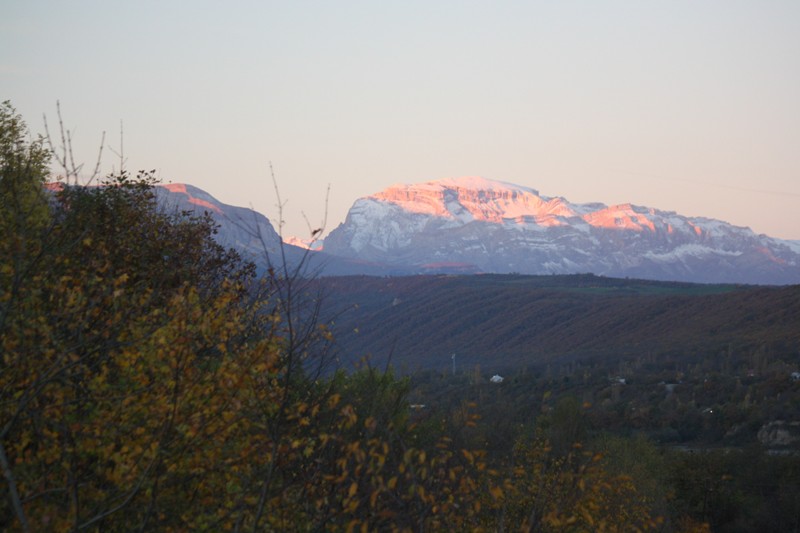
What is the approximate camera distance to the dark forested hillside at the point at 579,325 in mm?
118062

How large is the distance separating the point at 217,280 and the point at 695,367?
3331 inches

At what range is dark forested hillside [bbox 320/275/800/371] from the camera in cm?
11806

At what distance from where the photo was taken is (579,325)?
152875 millimetres

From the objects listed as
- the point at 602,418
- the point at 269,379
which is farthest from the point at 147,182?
the point at 602,418

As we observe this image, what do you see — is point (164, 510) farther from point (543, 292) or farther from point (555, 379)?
point (543, 292)

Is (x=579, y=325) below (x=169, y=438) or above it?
below

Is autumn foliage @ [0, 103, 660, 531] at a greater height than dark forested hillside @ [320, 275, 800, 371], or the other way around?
autumn foliage @ [0, 103, 660, 531]

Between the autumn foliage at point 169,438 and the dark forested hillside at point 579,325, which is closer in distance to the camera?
the autumn foliage at point 169,438

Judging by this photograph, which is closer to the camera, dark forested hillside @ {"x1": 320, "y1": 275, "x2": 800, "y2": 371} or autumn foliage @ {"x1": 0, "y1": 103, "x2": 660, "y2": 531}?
autumn foliage @ {"x1": 0, "y1": 103, "x2": 660, "y2": 531}

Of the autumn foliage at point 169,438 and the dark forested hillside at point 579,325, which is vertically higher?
the autumn foliage at point 169,438

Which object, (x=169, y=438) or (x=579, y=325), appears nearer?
(x=169, y=438)

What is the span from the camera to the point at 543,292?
186000 mm

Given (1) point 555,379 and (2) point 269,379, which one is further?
(1) point 555,379

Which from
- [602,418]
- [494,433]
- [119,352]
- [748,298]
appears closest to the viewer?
[119,352]
